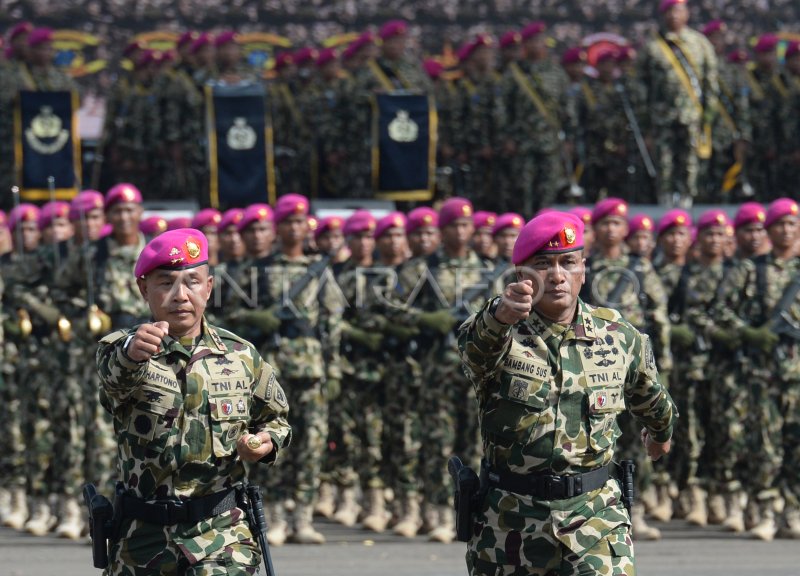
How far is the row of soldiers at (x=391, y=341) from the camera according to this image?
1245cm

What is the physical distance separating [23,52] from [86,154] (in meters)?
1.17

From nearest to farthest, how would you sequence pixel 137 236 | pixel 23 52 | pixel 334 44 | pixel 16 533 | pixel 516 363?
pixel 516 363 < pixel 137 236 < pixel 16 533 < pixel 23 52 < pixel 334 44

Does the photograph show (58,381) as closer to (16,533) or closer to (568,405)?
(16,533)

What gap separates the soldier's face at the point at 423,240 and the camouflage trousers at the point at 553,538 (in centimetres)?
643

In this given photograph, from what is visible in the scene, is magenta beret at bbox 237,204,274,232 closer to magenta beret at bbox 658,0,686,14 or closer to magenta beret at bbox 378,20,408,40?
magenta beret at bbox 658,0,686,14

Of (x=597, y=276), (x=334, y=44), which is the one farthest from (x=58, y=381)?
(x=334, y=44)

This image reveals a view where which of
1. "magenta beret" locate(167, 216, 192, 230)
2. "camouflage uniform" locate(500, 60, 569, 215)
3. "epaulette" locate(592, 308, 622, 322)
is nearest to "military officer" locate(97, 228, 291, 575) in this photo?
"epaulette" locate(592, 308, 622, 322)

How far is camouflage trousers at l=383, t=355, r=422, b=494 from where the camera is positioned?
43.3 feet

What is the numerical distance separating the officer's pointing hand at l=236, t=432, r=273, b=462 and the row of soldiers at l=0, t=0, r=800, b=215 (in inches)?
458

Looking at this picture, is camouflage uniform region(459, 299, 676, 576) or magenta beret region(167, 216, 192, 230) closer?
camouflage uniform region(459, 299, 676, 576)

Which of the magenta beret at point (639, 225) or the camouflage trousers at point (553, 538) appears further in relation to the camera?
the magenta beret at point (639, 225)

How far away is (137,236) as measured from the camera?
12.3 meters

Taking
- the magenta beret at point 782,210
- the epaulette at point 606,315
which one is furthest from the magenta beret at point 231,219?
the epaulette at point 606,315

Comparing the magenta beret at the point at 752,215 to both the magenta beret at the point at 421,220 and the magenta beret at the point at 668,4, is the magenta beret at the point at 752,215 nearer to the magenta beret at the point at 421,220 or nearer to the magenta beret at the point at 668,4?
the magenta beret at the point at 421,220
